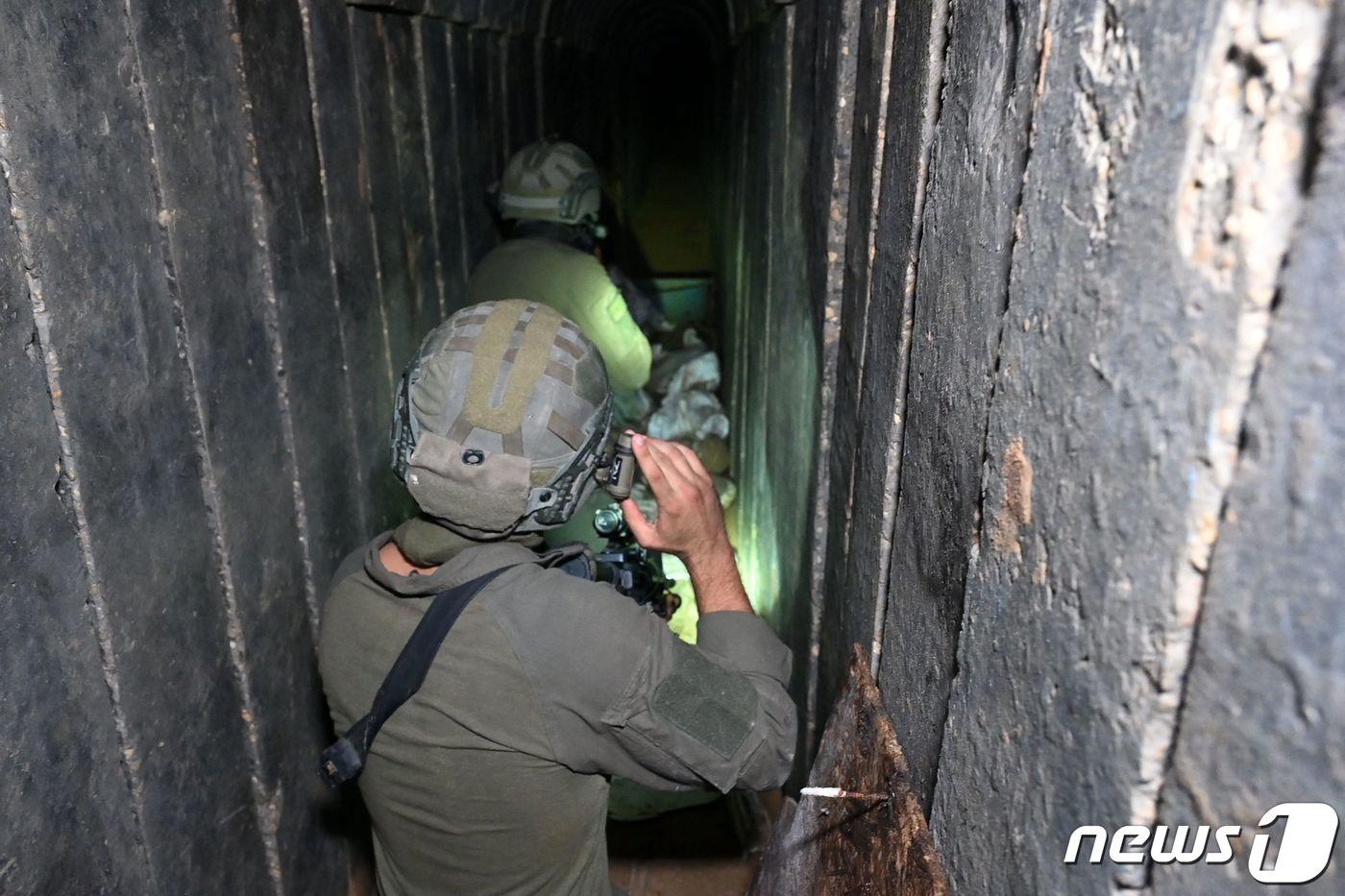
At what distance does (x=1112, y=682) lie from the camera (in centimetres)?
78

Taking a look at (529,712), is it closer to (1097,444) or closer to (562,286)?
(1097,444)

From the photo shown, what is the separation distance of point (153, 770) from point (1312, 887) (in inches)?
76.1

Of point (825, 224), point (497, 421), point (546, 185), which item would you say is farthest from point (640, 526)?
point (546, 185)

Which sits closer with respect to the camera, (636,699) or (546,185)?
(636,699)

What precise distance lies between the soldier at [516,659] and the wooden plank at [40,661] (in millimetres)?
423

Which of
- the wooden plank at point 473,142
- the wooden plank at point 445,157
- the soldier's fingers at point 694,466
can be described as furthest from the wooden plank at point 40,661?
the wooden plank at point 473,142

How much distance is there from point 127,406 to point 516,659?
88cm

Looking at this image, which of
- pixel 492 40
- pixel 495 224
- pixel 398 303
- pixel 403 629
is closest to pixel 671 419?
pixel 495 224

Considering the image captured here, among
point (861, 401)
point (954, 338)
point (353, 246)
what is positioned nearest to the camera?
point (954, 338)

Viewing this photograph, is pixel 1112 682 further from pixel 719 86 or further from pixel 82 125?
pixel 719 86

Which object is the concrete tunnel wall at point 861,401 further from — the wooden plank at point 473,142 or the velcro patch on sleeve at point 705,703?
the wooden plank at point 473,142

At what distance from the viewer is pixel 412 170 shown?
10.7ft

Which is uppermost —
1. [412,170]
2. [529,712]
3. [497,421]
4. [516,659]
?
[412,170]

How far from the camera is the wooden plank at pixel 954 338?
1.06 meters
